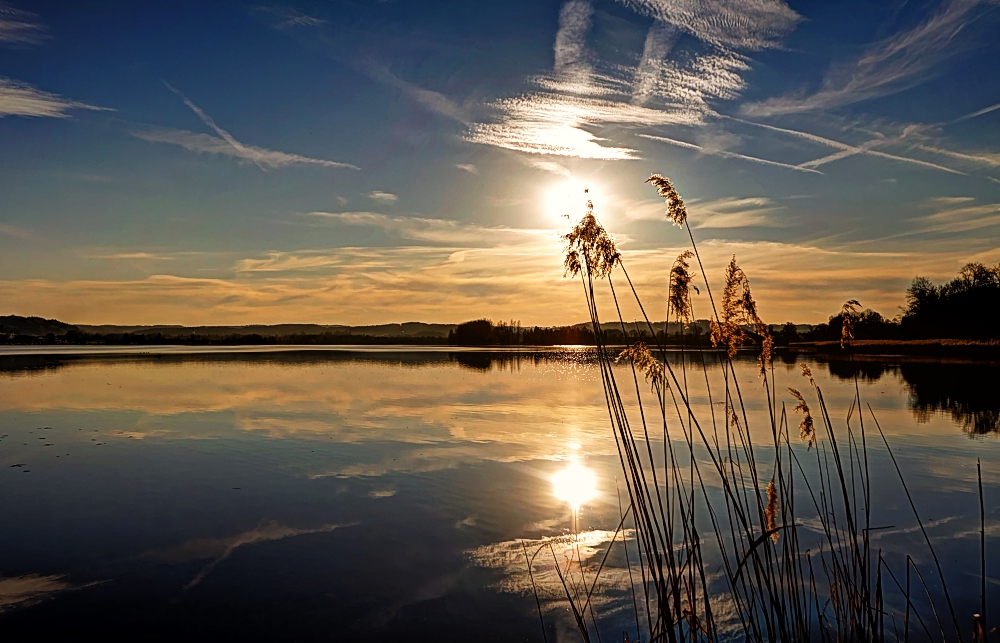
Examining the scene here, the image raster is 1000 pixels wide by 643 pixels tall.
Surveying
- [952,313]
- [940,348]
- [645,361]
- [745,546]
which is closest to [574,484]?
[745,546]

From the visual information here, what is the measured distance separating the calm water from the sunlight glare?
0.19 feet

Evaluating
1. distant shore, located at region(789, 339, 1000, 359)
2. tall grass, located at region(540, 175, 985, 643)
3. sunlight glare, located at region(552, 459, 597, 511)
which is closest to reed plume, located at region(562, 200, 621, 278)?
tall grass, located at region(540, 175, 985, 643)

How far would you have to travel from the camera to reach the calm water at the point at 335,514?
4.61 metres

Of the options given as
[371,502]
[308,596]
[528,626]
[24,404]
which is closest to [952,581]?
[528,626]

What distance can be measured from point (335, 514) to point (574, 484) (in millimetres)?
2847

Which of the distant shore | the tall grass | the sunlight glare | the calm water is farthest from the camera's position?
the distant shore

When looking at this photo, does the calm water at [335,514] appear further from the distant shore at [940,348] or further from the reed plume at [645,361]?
the distant shore at [940,348]

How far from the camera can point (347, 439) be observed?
1117cm

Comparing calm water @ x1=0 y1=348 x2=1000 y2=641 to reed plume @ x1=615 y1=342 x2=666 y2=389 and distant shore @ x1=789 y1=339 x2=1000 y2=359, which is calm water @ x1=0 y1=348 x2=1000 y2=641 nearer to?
reed plume @ x1=615 y1=342 x2=666 y2=389

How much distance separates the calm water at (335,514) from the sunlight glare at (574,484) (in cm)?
6

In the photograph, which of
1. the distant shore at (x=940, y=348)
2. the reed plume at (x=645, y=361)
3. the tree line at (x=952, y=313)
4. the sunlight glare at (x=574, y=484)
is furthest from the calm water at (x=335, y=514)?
the tree line at (x=952, y=313)

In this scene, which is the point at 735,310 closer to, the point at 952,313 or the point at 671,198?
the point at 671,198

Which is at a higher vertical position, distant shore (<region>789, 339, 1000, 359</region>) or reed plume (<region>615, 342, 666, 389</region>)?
distant shore (<region>789, 339, 1000, 359</region>)

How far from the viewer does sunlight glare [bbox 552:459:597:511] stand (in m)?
7.49
